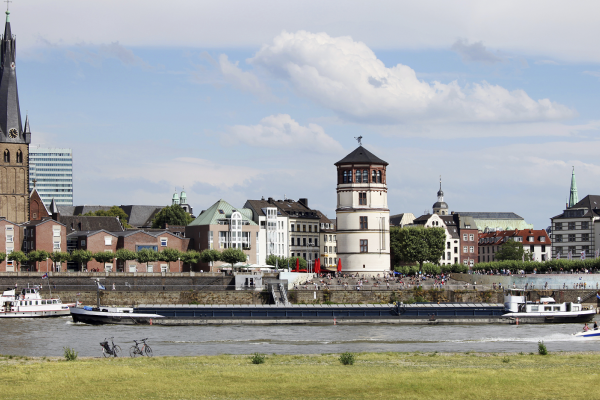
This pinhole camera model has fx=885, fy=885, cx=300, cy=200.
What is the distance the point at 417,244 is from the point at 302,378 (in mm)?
99636

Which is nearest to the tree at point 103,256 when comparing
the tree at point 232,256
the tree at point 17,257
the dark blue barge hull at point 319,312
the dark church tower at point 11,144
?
the tree at point 17,257

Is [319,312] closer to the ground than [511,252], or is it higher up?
closer to the ground

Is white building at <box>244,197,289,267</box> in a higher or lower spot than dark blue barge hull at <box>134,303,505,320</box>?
higher

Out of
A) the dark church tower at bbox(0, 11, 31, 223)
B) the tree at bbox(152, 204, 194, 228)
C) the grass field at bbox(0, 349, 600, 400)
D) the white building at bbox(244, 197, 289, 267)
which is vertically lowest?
the grass field at bbox(0, 349, 600, 400)

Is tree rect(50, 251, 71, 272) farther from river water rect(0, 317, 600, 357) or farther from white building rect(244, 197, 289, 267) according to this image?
river water rect(0, 317, 600, 357)

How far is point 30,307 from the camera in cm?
8431

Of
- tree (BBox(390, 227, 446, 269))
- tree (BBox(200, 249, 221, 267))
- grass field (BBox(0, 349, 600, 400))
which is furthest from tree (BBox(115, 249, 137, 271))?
grass field (BBox(0, 349, 600, 400))

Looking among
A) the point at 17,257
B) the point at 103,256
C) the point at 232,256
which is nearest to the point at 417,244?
the point at 232,256

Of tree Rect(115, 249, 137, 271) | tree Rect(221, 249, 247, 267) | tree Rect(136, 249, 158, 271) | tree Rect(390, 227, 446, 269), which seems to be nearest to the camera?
tree Rect(115, 249, 137, 271)

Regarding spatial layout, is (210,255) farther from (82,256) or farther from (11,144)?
(11,144)

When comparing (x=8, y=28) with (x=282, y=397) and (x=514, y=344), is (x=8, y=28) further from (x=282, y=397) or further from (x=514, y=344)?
(x=282, y=397)

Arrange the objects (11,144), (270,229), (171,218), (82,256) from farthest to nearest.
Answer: (171,218) → (270,229) → (11,144) → (82,256)

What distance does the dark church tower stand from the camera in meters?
123

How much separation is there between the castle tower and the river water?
3132 centimetres
